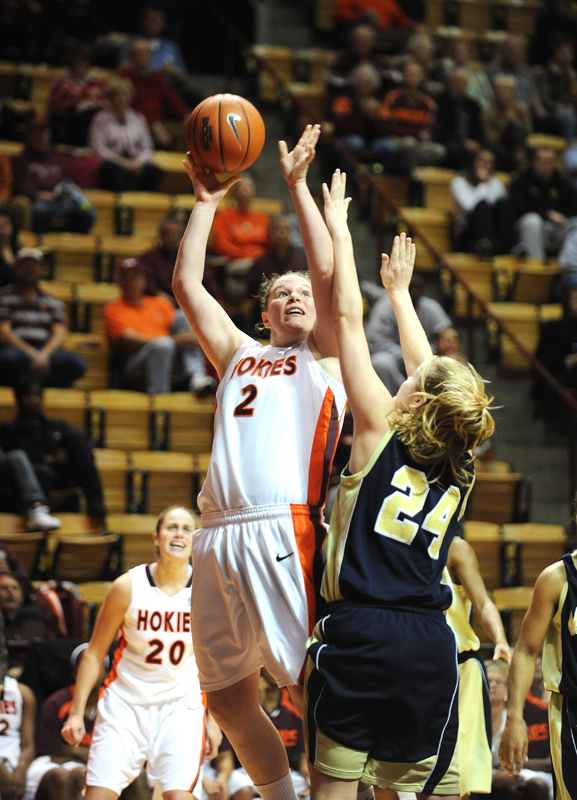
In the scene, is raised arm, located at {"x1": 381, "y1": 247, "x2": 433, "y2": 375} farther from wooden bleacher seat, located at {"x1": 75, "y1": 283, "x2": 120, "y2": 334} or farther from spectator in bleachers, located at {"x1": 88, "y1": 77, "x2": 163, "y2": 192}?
spectator in bleachers, located at {"x1": 88, "y1": 77, "x2": 163, "y2": 192}

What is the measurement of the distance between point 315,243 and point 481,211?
6824 mm

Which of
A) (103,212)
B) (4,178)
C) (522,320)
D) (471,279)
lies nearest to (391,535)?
(522,320)

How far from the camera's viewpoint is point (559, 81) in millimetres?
12469

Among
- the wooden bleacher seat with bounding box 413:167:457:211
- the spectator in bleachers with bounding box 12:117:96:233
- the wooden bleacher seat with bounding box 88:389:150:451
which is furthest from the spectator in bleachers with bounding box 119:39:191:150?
the wooden bleacher seat with bounding box 88:389:150:451

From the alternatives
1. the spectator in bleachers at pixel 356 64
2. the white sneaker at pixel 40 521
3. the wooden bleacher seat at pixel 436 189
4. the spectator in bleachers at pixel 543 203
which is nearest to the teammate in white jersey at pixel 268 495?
the white sneaker at pixel 40 521

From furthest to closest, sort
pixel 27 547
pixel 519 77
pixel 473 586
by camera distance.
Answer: pixel 519 77, pixel 27 547, pixel 473 586

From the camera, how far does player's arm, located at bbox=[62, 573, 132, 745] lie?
425 cm

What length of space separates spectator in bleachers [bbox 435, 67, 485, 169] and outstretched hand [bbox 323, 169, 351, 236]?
8.06 metres

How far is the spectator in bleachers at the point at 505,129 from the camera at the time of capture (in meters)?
11.0

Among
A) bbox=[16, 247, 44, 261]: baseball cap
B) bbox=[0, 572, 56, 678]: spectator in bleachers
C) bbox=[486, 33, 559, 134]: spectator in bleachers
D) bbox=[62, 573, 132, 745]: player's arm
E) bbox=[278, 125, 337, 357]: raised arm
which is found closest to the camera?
bbox=[278, 125, 337, 357]: raised arm

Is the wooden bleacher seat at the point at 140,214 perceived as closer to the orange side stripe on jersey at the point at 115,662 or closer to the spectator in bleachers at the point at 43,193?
the spectator in bleachers at the point at 43,193

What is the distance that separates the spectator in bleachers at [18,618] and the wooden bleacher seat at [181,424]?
2.04 meters

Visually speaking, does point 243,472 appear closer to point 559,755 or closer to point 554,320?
point 559,755

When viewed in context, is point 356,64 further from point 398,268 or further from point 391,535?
point 391,535
